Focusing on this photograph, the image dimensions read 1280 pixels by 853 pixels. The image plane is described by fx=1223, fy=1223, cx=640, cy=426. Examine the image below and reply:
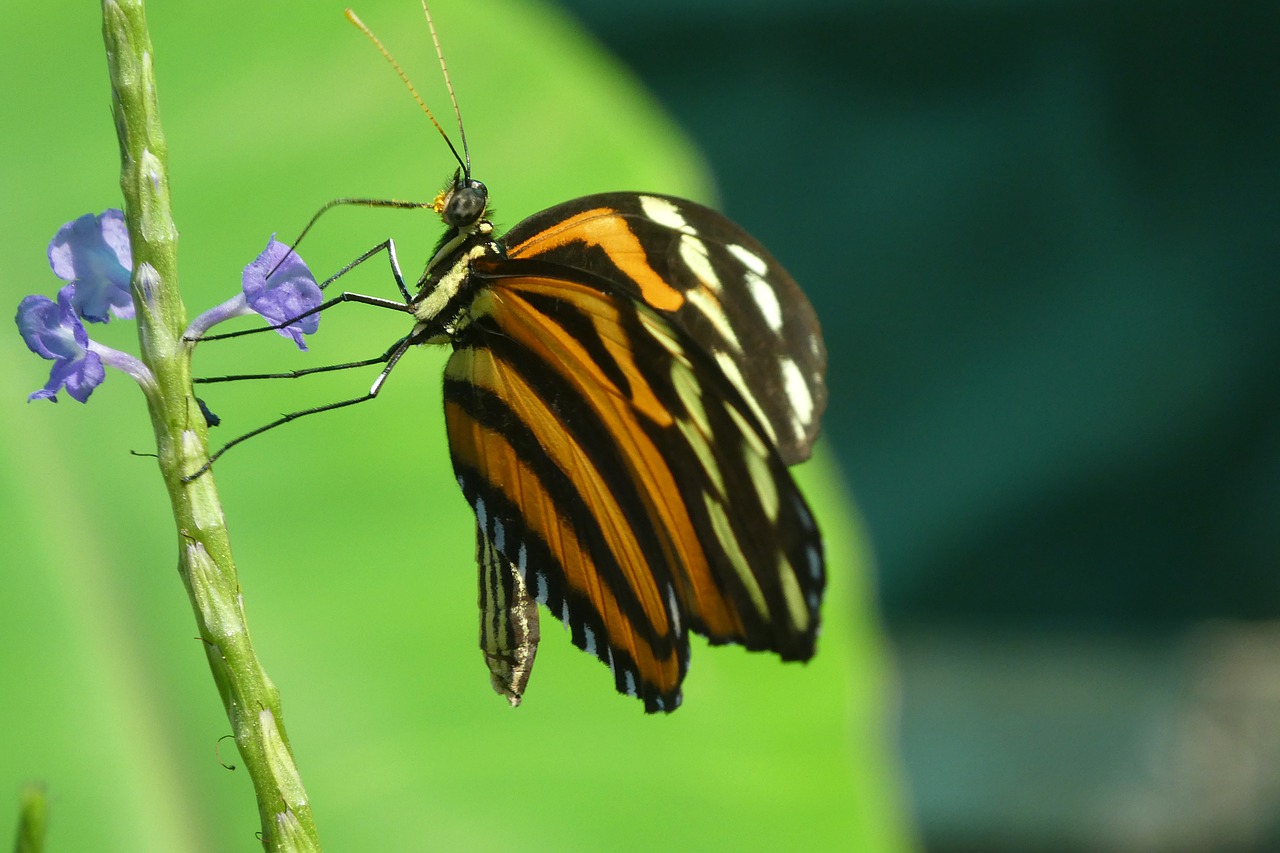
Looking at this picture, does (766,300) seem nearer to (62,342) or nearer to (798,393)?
(798,393)

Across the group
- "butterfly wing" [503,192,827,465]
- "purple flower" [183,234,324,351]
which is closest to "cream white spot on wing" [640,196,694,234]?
"butterfly wing" [503,192,827,465]

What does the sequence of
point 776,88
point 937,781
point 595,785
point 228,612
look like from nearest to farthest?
point 228,612, point 595,785, point 776,88, point 937,781

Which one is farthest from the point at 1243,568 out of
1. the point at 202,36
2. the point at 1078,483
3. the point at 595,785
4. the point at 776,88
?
the point at 202,36

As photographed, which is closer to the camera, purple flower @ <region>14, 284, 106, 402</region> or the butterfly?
purple flower @ <region>14, 284, 106, 402</region>

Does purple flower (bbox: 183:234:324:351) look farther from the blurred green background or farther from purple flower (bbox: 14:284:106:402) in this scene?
the blurred green background

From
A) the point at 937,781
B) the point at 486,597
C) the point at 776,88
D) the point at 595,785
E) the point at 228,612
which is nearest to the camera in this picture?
the point at 228,612

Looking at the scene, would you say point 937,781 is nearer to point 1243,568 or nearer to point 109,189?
point 1243,568
